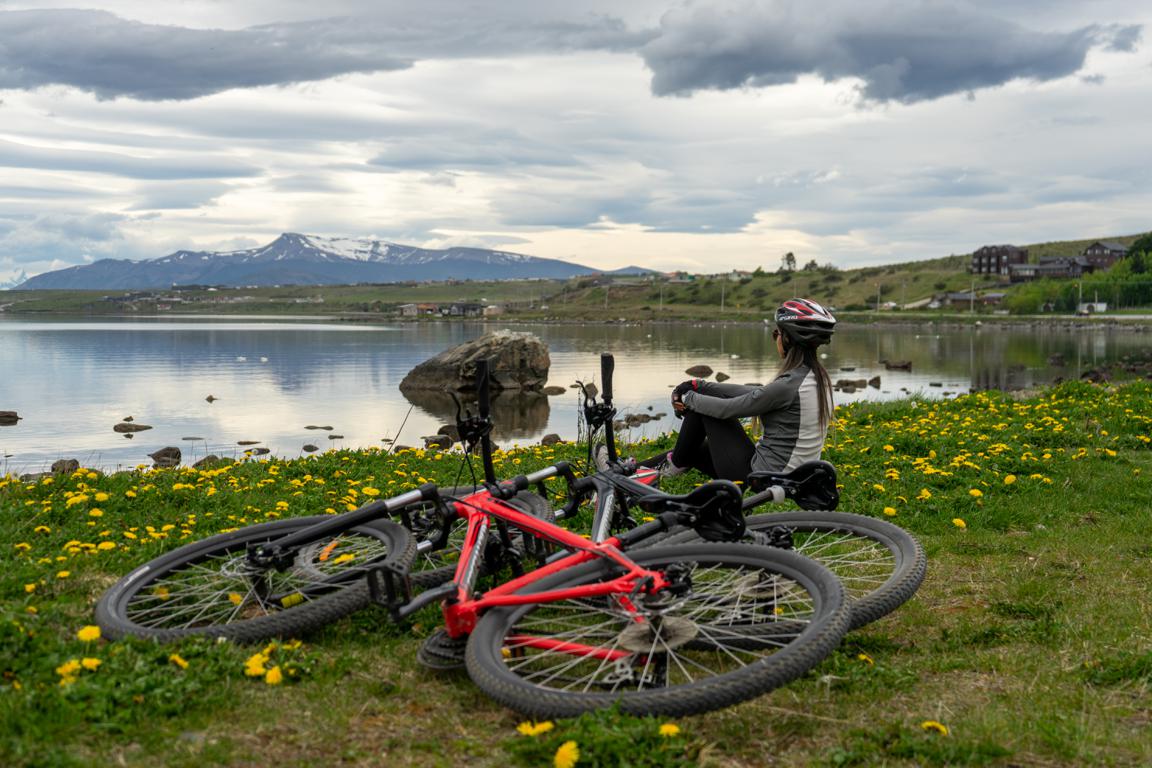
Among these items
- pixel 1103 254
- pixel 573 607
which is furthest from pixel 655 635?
pixel 1103 254

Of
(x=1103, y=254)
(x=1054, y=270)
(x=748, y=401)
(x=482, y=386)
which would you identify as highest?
(x=1103, y=254)

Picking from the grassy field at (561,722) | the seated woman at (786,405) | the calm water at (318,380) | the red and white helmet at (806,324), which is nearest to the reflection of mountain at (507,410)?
the calm water at (318,380)

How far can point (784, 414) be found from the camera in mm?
8664

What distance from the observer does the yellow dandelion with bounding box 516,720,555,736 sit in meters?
4.73

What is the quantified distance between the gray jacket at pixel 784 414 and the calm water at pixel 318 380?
33.2ft

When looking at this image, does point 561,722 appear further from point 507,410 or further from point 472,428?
point 507,410

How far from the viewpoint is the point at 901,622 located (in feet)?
23.3

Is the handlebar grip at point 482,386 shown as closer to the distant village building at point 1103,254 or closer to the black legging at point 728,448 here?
the black legging at point 728,448

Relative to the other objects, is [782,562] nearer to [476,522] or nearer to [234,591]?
[476,522]

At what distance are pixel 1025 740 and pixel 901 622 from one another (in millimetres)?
2223

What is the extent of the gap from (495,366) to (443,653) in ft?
140

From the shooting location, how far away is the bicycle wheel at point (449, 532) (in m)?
6.66

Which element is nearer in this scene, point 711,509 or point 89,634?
point 89,634

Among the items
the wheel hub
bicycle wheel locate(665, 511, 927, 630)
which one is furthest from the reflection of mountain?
the wheel hub
